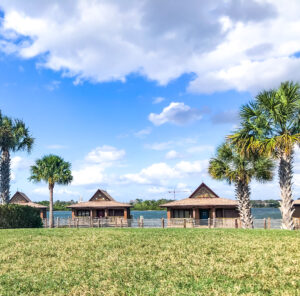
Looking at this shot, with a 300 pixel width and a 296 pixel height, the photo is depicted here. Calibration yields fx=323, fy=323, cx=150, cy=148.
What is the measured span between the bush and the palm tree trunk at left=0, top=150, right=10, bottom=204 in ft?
13.4

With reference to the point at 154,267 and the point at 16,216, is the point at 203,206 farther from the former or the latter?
the point at 154,267

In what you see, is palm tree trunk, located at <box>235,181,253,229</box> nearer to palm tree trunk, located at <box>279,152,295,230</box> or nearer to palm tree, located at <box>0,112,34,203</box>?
palm tree trunk, located at <box>279,152,295,230</box>

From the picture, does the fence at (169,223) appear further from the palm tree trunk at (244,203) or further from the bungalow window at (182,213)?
the bungalow window at (182,213)

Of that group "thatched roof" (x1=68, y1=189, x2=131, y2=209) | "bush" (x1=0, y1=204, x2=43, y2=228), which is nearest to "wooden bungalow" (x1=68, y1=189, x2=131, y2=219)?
"thatched roof" (x1=68, y1=189, x2=131, y2=209)

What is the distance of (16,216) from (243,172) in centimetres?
2070

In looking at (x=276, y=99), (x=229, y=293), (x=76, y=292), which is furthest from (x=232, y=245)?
(x=276, y=99)

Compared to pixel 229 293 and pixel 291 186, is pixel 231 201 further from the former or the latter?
pixel 229 293

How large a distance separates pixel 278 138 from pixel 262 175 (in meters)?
8.08

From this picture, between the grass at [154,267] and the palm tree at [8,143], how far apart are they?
66.0ft

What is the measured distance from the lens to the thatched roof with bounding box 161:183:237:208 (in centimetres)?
3706

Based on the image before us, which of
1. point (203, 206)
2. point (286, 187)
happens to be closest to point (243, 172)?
point (286, 187)

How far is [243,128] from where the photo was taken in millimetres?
21094

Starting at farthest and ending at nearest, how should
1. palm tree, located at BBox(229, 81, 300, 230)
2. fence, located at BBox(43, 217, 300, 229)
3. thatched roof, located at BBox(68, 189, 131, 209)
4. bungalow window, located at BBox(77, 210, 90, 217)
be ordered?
bungalow window, located at BBox(77, 210, 90, 217) → thatched roof, located at BBox(68, 189, 131, 209) → fence, located at BBox(43, 217, 300, 229) → palm tree, located at BBox(229, 81, 300, 230)

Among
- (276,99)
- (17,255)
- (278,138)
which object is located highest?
(276,99)
